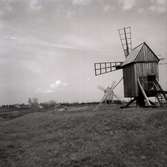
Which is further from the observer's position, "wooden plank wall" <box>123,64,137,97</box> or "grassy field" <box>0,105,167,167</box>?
"wooden plank wall" <box>123,64,137,97</box>

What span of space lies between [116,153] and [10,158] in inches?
220

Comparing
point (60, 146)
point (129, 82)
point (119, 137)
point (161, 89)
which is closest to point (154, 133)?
point (119, 137)

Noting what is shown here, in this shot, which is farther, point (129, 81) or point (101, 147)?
point (129, 81)

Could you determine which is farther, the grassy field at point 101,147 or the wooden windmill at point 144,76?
the wooden windmill at point 144,76

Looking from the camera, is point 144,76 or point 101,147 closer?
point 101,147

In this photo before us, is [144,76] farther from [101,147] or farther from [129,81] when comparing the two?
[101,147]

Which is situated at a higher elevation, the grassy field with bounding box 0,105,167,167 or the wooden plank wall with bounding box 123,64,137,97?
the wooden plank wall with bounding box 123,64,137,97

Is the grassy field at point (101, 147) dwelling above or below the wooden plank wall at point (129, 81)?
below

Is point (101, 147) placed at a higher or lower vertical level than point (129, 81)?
lower

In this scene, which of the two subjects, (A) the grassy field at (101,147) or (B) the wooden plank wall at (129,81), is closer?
(A) the grassy field at (101,147)

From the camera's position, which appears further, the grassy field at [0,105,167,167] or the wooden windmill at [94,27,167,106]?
the wooden windmill at [94,27,167,106]

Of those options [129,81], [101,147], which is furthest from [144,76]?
[101,147]

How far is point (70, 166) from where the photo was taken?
9.41m

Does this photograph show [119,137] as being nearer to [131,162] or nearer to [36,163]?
[131,162]
